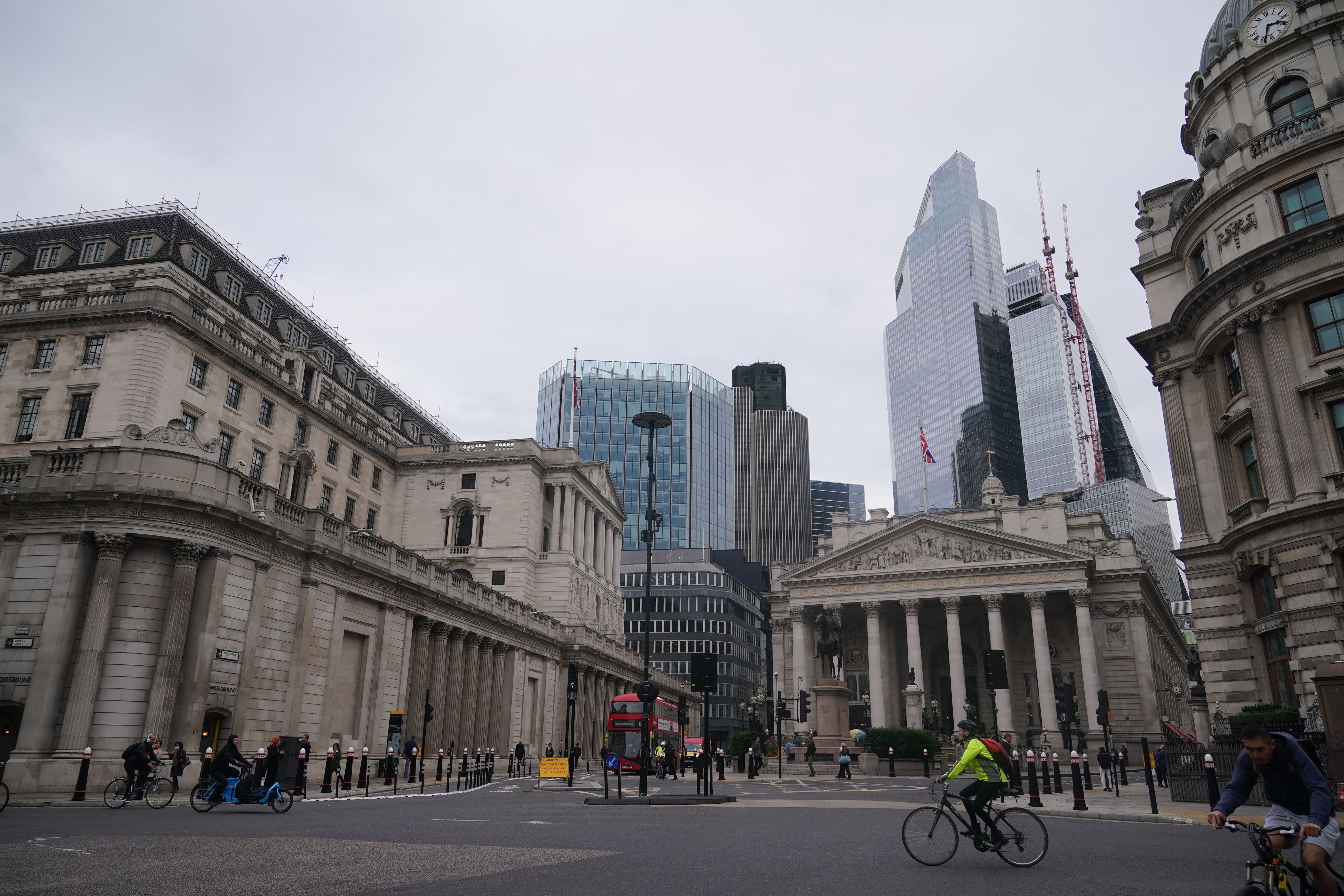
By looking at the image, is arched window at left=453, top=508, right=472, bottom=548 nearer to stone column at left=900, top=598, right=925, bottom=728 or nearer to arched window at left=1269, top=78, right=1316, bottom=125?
stone column at left=900, top=598, right=925, bottom=728

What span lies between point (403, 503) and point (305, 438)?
1325cm

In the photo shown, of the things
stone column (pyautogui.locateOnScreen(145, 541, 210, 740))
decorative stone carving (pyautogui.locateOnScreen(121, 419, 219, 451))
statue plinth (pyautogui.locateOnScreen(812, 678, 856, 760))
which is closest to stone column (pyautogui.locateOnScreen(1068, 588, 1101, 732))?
statue plinth (pyautogui.locateOnScreen(812, 678, 856, 760))

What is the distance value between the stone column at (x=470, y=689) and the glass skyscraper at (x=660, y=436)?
9816cm

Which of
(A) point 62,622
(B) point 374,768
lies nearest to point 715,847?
(A) point 62,622

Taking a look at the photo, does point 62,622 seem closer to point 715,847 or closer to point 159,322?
point 159,322

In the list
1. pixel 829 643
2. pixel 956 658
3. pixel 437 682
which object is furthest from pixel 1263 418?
pixel 956 658

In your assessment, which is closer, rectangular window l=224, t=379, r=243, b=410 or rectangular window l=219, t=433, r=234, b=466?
rectangular window l=219, t=433, r=234, b=466

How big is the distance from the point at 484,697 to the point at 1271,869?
43066 millimetres

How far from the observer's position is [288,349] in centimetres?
4912

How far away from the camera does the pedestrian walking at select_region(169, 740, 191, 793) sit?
73.9ft

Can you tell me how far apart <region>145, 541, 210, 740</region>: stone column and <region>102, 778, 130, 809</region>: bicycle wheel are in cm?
395

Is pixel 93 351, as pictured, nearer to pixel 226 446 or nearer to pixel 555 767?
pixel 226 446

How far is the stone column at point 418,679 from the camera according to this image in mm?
38438

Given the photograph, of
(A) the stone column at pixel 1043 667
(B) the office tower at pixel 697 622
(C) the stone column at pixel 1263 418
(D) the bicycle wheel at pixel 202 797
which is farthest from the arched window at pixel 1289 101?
(B) the office tower at pixel 697 622
